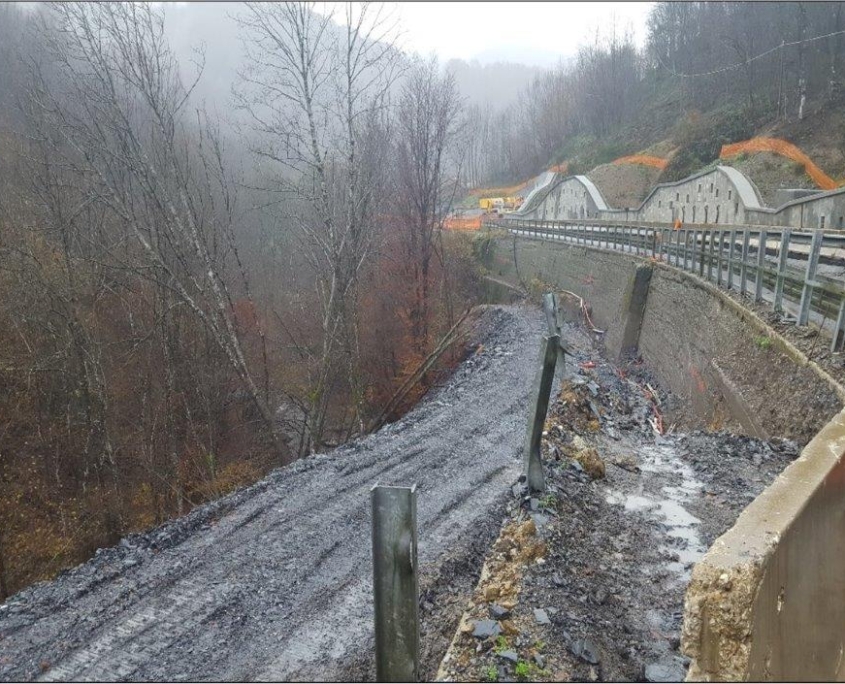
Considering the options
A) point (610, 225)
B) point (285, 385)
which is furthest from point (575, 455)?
point (610, 225)

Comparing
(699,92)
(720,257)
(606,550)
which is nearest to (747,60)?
(699,92)

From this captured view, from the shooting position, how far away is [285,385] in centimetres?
1778

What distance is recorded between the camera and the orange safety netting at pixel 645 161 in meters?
41.2

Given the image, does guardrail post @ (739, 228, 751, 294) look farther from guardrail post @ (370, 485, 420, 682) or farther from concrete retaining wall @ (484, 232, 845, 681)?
guardrail post @ (370, 485, 420, 682)

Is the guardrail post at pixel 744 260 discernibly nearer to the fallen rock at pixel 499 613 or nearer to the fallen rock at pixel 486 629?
the fallen rock at pixel 499 613

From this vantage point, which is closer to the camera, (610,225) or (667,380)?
(667,380)

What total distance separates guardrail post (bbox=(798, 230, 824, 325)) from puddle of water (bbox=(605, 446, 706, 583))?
9.34 feet

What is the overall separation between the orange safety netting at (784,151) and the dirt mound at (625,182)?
647 cm

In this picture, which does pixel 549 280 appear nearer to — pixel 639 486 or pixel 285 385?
pixel 285 385

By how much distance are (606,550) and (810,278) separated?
529cm

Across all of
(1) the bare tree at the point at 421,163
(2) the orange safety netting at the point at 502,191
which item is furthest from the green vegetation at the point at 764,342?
(2) the orange safety netting at the point at 502,191

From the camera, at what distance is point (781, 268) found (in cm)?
916

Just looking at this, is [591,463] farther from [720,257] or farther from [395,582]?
[720,257]

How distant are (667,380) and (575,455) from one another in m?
8.24
